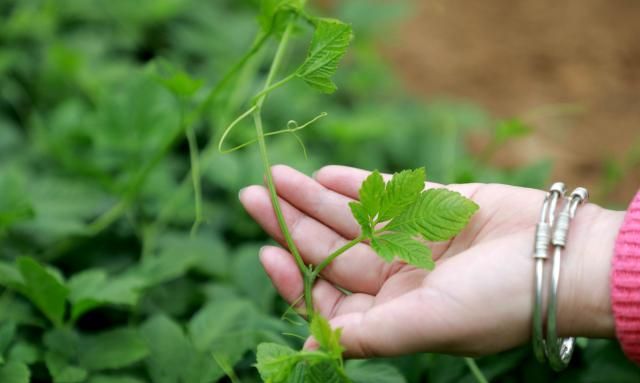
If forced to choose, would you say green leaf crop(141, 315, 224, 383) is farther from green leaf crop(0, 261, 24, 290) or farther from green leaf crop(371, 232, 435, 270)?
green leaf crop(371, 232, 435, 270)

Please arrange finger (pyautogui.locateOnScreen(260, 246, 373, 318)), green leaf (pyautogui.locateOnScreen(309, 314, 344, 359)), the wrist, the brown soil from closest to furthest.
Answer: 1. green leaf (pyautogui.locateOnScreen(309, 314, 344, 359))
2. the wrist
3. finger (pyautogui.locateOnScreen(260, 246, 373, 318))
4. the brown soil

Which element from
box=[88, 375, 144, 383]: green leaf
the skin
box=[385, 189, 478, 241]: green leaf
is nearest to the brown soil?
the skin

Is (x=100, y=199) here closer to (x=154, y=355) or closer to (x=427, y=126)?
(x=154, y=355)

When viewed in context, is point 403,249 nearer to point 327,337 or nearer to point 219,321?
point 327,337

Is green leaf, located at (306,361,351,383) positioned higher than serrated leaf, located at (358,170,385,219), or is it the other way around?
serrated leaf, located at (358,170,385,219)

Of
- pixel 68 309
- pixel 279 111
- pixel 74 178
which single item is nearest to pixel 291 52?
pixel 279 111

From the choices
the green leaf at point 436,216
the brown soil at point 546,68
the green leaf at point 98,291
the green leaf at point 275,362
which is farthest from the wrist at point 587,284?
the brown soil at point 546,68

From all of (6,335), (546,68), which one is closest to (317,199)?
(6,335)

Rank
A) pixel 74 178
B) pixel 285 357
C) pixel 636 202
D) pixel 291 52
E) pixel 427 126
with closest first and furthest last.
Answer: pixel 285 357
pixel 636 202
pixel 74 178
pixel 427 126
pixel 291 52
